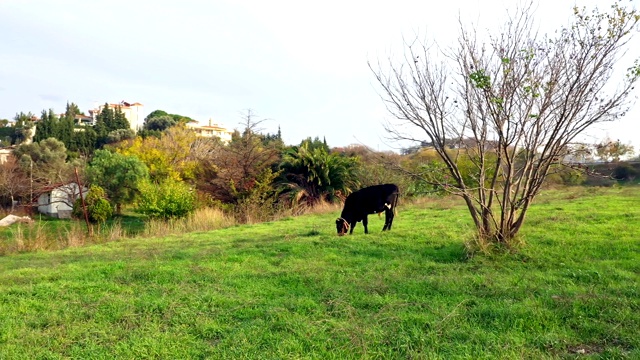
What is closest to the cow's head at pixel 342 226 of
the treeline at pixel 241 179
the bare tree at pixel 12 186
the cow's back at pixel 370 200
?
the cow's back at pixel 370 200

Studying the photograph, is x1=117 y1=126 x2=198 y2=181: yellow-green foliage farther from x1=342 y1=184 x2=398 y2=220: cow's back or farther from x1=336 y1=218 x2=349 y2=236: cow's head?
x1=336 y1=218 x2=349 y2=236: cow's head

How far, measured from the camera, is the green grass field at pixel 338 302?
400 centimetres

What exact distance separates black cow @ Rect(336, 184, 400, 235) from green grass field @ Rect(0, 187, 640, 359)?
216 centimetres

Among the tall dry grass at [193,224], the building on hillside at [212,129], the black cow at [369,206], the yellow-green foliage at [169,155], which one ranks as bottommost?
the tall dry grass at [193,224]

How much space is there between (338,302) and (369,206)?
6010 mm

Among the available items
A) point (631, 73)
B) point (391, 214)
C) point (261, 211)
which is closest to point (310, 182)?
point (261, 211)

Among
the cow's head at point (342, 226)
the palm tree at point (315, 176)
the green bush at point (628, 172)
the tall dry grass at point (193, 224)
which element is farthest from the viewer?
the green bush at point (628, 172)

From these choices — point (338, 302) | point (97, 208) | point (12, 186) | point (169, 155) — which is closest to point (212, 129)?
point (169, 155)

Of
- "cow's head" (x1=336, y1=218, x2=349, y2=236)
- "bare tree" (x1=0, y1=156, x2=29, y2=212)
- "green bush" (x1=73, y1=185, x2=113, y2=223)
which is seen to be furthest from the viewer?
"bare tree" (x1=0, y1=156, x2=29, y2=212)

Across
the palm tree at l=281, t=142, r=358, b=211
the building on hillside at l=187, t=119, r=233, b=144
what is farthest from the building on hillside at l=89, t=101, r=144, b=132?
the palm tree at l=281, t=142, r=358, b=211

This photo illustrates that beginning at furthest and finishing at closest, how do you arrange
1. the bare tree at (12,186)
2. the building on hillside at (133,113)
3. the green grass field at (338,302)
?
the building on hillside at (133,113) → the bare tree at (12,186) → the green grass field at (338,302)

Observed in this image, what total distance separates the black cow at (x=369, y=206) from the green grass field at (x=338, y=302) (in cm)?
216

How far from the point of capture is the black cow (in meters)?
11.0

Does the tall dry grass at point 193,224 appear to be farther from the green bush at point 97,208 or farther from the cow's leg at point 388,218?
the cow's leg at point 388,218
